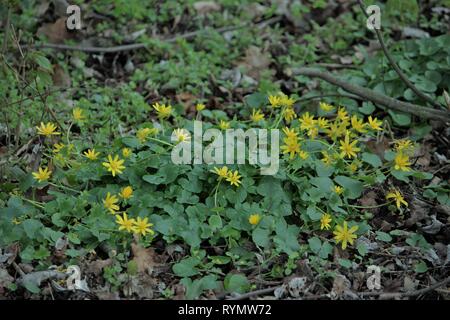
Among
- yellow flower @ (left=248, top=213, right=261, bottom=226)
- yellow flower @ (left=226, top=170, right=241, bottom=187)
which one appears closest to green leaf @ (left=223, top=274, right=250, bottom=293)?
yellow flower @ (left=248, top=213, right=261, bottom=226)

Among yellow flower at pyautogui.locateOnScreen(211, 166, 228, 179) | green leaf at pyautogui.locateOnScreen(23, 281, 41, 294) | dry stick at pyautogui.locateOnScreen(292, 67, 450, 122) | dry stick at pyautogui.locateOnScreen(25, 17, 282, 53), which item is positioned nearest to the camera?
green leaf at pyautogui.locateOnScreen(23, 281, 41, 294)

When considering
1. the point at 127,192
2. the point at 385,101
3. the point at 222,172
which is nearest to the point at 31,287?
the point at 127,192

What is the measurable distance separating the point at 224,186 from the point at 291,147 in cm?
39

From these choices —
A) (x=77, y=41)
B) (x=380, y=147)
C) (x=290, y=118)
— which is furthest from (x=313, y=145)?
(x=77, y=41)

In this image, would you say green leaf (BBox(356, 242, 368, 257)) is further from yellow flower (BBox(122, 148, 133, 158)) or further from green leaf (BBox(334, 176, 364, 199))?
yellow flower (BBox(122, 148, 133, 158))

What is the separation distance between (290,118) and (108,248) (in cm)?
128

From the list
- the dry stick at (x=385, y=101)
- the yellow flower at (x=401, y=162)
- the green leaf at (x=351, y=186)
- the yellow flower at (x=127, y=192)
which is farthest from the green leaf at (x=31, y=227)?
the dry stick at (x=385, y=101)

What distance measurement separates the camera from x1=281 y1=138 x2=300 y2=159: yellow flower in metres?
3.54

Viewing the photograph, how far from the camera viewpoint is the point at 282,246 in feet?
10.9

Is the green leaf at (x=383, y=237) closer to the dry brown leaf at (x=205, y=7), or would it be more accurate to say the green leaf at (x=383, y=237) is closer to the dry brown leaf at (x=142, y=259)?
the dry brown leaf at (x=142, y=259)

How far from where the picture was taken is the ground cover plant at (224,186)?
10.7 feet

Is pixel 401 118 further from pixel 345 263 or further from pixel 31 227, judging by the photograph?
pixel 31 227

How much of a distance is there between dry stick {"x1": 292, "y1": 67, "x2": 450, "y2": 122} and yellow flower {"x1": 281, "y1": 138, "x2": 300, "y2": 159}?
105 cm

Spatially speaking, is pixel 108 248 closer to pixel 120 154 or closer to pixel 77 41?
pixel 120 154
